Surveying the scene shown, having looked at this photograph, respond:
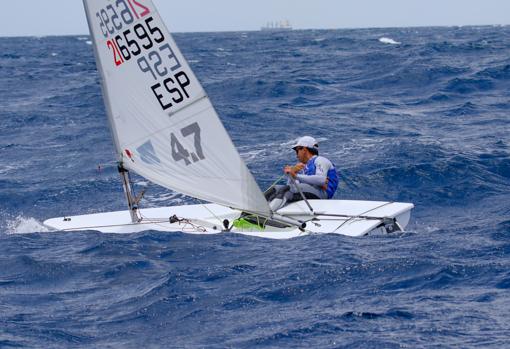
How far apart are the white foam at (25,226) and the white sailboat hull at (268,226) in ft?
0.55

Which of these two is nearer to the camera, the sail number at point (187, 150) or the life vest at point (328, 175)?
the sail number at point (187, 150)

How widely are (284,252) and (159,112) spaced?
231 cm

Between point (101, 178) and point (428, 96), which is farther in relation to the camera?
point (428, 96)

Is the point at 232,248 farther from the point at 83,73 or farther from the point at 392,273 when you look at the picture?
the point at 83,73

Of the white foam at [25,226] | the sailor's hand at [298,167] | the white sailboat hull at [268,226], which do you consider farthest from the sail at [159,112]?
the white foam at [25,226]

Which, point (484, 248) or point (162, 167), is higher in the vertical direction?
point (162, 167)

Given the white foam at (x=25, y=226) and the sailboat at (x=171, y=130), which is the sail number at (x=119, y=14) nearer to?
the sailboat at (x=171, y=130)

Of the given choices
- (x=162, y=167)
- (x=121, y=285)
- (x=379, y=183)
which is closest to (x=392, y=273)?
(x=121, y=285)

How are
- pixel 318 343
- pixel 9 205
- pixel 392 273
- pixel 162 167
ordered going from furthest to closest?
pixel 9 205, pixel 162 167, pixel 392 273, pixel 318 343

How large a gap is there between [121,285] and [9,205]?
19.6ft

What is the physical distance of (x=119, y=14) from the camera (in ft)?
34.2

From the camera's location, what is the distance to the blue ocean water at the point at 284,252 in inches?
296

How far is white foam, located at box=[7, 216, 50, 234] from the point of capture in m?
12.3

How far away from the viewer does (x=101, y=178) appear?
1614cm
